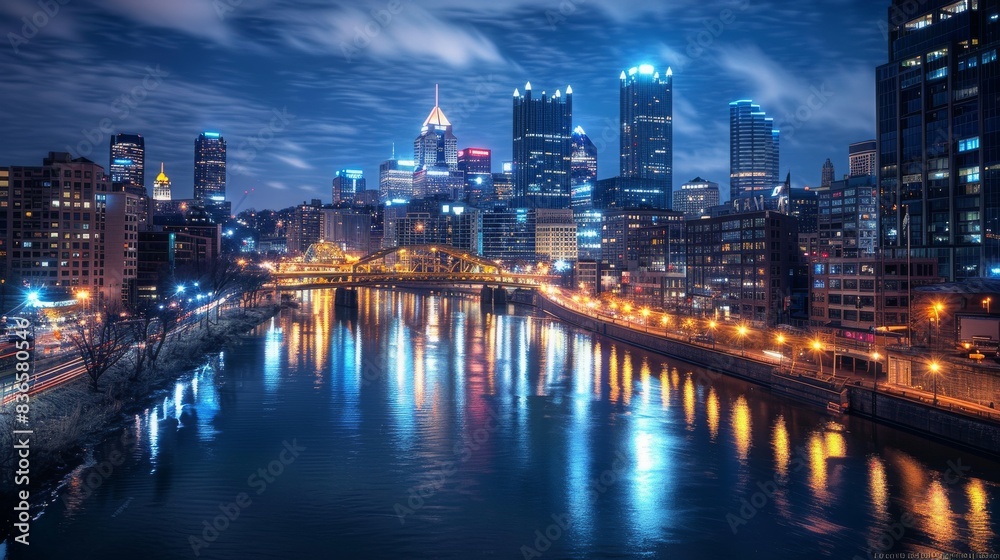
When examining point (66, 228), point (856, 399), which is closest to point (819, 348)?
point (856, 399)

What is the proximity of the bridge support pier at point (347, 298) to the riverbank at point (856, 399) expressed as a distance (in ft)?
105

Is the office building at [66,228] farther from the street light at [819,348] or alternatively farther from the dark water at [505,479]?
the street light at [819,348]

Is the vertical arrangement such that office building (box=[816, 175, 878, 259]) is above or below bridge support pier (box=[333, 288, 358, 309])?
above

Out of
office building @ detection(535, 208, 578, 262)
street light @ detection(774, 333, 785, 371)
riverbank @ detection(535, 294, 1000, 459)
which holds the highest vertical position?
office building @ detection(535, 208, 578, 262)

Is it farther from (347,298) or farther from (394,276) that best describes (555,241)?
(347,298)

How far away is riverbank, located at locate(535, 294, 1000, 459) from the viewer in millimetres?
17250

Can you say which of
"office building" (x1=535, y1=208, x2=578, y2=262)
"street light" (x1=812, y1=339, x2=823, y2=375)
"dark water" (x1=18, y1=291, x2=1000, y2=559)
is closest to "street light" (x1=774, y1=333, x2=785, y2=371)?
"street light" (x1=812, y1=339, x2=823, y2=375)

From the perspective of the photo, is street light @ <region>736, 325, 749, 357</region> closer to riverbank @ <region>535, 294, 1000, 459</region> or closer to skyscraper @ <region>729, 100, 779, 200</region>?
riverbank @ <region>535, 294, 1000, 459</region>

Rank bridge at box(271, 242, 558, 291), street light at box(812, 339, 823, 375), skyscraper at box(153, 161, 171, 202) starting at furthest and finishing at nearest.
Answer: skyscraper at box(153, 161, 171, 202)
bridge at box(271, 242, 558, 291)
street light at box(812, 339, 823, 375)

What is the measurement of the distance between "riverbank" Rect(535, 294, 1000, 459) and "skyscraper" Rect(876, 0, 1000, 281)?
42.3 ft

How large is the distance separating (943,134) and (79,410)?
134ft

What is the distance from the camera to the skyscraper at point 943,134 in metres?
35.4

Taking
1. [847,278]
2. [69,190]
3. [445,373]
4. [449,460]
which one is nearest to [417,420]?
[449,460]

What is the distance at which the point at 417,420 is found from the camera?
20656 mm
